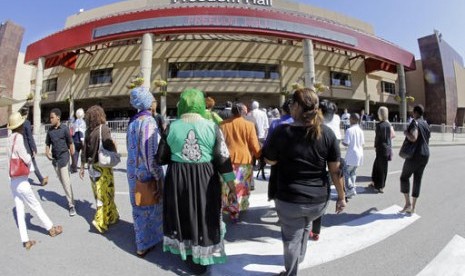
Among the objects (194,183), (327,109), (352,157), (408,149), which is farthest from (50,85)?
(408,149)

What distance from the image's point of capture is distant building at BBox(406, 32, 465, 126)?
34000mm

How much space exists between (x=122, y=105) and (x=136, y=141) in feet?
94.4

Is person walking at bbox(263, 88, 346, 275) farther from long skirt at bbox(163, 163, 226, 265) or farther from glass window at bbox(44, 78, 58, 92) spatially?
glass window at bbox(44, 78, 58, 92)

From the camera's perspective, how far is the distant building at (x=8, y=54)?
3077cm

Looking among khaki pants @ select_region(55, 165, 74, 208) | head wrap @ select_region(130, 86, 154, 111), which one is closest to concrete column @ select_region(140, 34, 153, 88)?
khaki pants @ select_region(55, 165, 74, 208)

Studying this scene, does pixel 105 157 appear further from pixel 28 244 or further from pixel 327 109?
pixel 327 109

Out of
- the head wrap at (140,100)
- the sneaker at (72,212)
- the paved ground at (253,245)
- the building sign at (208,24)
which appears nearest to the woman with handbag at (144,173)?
the head wrap at (140,100)

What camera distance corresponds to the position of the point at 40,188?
21.3 ft

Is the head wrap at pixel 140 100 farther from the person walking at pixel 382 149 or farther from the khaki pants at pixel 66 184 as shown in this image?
the person walking at pixel 382 149

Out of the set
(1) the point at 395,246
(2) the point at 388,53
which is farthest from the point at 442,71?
(1) the point at 395,246

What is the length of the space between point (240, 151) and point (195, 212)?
178 cm

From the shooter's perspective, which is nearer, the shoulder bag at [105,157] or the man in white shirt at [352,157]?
the shoulder bag at [105,157]

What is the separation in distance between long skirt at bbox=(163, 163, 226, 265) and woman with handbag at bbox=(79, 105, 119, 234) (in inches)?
64.6

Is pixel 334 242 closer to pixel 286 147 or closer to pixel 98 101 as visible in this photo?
pixel 286 147
